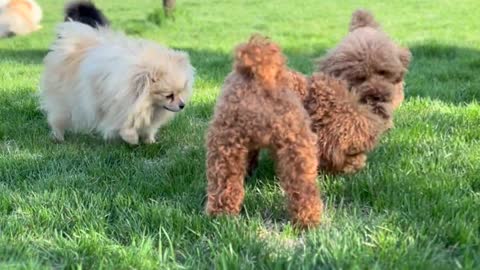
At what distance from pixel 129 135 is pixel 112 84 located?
1.50 ft

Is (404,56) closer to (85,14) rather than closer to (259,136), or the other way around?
(259,136)

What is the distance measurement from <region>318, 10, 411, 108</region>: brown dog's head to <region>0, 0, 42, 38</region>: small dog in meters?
13.7

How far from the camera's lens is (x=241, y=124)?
10.3ft

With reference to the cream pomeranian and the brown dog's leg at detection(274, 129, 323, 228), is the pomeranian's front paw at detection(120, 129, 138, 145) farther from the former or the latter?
the brown dog's leg at detection(274, 129, 323, 228)

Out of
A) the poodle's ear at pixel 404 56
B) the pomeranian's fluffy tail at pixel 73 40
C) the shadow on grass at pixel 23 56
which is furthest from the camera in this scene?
the shadow on grass at pixel 23 56

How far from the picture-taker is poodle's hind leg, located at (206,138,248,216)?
3.21 metres

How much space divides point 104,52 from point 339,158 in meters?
2.52

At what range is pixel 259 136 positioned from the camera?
317 cm

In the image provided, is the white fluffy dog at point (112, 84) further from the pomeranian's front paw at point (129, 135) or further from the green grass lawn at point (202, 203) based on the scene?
the green grass lawn at point (202, 203)

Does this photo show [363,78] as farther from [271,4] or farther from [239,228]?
[271,4]

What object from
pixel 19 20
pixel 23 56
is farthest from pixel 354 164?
pixel 19 20

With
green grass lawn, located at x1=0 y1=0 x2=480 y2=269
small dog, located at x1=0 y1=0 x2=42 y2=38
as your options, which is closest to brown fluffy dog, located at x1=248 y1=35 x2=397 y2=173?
green grass lawn, located at x1=0 y1=0 x2=480 y2=269

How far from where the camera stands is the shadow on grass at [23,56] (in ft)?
37.9

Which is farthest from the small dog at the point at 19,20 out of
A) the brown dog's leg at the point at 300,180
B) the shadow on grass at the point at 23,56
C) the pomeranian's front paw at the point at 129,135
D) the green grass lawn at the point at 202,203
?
the brown dog's leg at the point at 300,180
